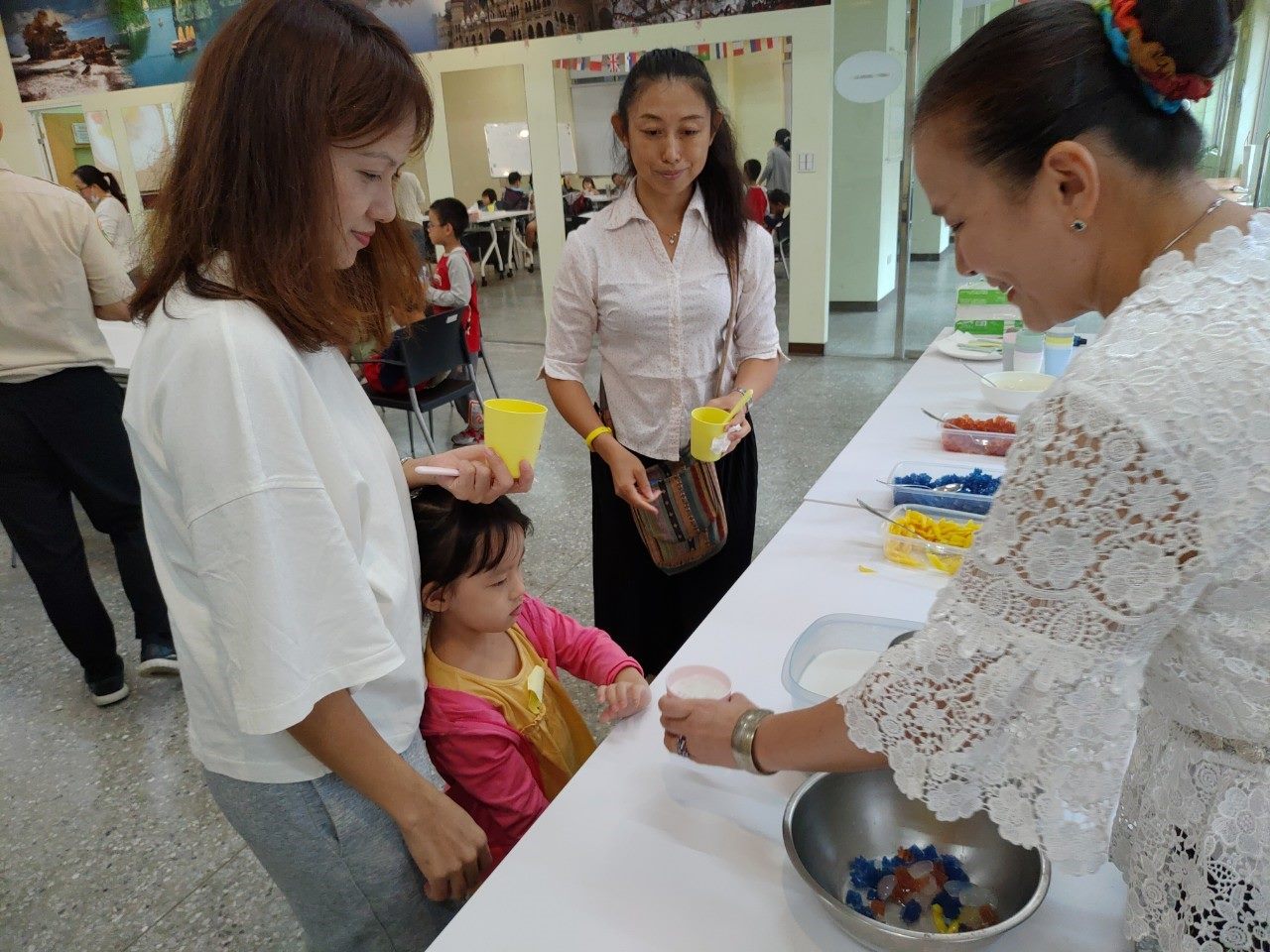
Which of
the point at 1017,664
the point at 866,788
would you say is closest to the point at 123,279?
the point at 866,788

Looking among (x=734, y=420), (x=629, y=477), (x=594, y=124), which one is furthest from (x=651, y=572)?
(x=594, y=124)

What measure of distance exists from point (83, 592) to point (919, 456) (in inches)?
93.9

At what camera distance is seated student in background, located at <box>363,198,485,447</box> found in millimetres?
4074

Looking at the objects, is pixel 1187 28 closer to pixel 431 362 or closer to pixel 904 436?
pixel 904 436

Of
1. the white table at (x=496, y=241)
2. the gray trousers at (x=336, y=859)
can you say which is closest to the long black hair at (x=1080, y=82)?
the gray trousers at (x=336, y=859)

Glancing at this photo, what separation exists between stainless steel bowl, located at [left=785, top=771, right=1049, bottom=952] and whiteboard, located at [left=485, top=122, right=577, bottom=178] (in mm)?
6039

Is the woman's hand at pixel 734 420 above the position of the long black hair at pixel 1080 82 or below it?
below

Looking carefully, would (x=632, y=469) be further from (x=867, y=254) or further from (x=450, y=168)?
(x=450, y=168)

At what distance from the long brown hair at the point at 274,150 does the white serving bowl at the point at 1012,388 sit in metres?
1.83

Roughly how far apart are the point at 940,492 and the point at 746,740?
0.93 meters

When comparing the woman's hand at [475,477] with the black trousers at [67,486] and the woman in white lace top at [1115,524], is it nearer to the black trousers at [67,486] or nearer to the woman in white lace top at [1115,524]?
the woman in white lace top at [1115,524]

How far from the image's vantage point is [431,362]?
394 cm

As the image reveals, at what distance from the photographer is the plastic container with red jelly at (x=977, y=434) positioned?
1954 mm

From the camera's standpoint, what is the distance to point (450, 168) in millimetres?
6820
